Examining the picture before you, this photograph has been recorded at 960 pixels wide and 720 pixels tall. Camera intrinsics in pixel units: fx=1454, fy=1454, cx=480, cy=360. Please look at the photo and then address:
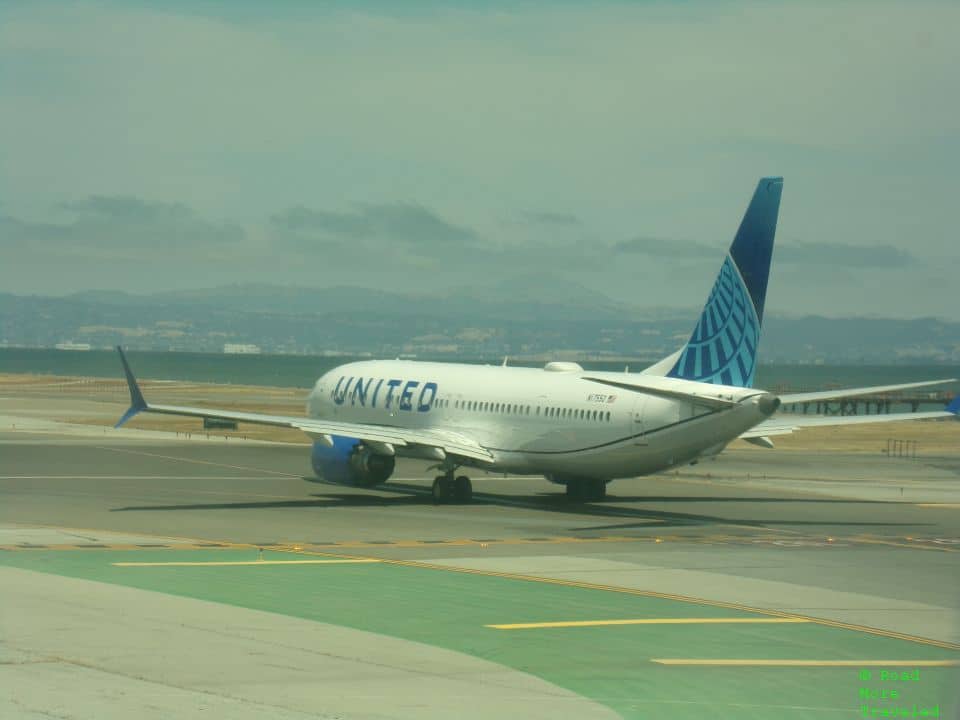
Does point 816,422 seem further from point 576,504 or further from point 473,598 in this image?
point 473,598

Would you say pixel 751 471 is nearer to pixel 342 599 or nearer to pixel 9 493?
pixel 9 493

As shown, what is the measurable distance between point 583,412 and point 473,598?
2016 cm

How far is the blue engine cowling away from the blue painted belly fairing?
10.9m

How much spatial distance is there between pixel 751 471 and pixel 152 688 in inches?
2036

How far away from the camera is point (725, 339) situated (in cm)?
4369

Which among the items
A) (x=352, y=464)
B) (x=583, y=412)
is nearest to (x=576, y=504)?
(x=583, y=412)

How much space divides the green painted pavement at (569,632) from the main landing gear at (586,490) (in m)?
19.5

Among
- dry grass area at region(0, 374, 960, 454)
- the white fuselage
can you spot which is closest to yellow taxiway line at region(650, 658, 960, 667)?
the white fuselage

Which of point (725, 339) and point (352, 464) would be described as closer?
point (725, 339)

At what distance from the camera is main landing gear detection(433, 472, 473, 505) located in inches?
1912

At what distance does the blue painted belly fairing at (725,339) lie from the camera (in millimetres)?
43375

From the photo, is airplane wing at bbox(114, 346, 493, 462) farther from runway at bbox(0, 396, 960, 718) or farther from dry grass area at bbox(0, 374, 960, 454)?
dry grass area at bbox(0, 374, 960, 454)

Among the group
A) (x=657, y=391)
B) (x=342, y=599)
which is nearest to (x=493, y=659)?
(x=342, y=599)

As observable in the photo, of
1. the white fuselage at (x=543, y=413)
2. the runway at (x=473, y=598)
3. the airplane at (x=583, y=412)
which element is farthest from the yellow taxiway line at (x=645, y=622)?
the white fuselage at (x=543, y=413)
